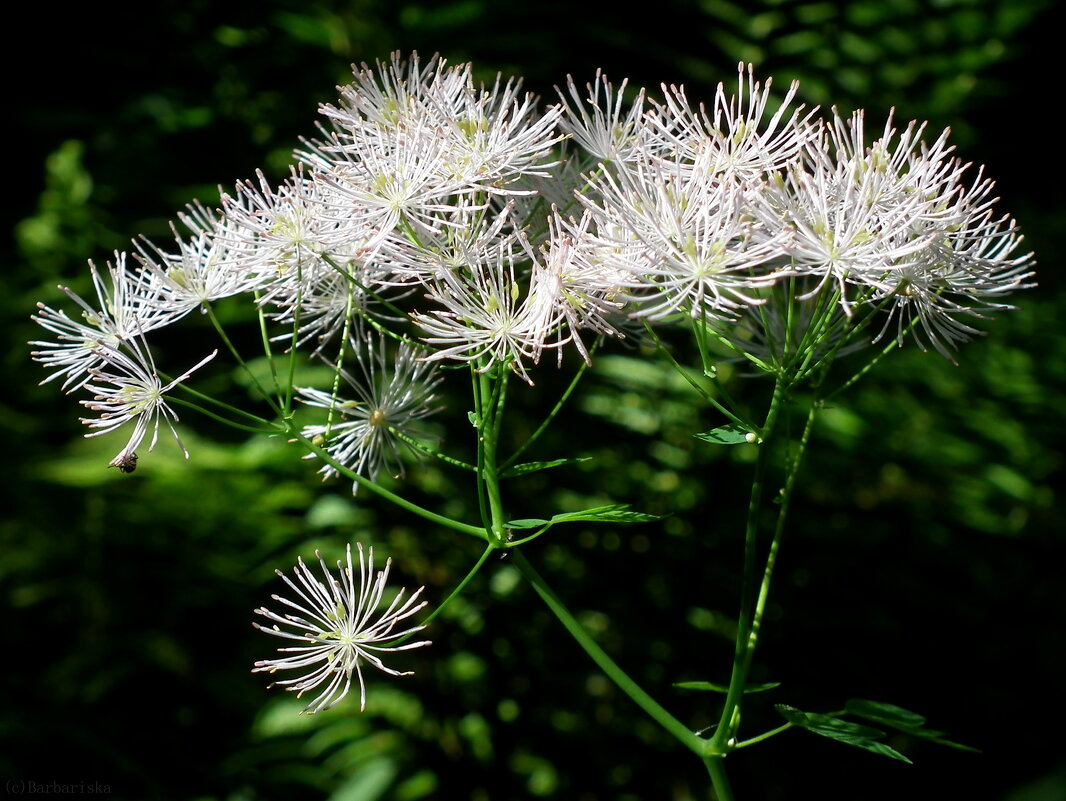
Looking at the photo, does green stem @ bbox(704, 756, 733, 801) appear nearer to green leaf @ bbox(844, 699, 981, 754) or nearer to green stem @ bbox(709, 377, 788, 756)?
green stem @ bbox(709, 377, 788, 756)

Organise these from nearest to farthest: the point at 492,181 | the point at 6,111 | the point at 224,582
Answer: the point at 492,181 → the point at 224,582 → the point at 6,111

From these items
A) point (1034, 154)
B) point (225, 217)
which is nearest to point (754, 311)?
point (225, 217)

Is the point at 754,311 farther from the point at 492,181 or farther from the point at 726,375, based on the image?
the point at 726,375

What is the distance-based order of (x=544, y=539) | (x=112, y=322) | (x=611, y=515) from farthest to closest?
(x=544, y=539), (x=112, y=322), (x=611, y=515)

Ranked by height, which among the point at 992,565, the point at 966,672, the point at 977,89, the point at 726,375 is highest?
the point at 977,89

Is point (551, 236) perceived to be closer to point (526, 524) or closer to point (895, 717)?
point (526, 524)

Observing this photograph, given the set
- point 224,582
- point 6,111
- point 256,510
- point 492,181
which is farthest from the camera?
point 6,111

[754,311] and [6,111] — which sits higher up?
[6,111]

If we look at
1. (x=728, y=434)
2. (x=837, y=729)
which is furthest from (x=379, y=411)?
(x=837, y=729)
